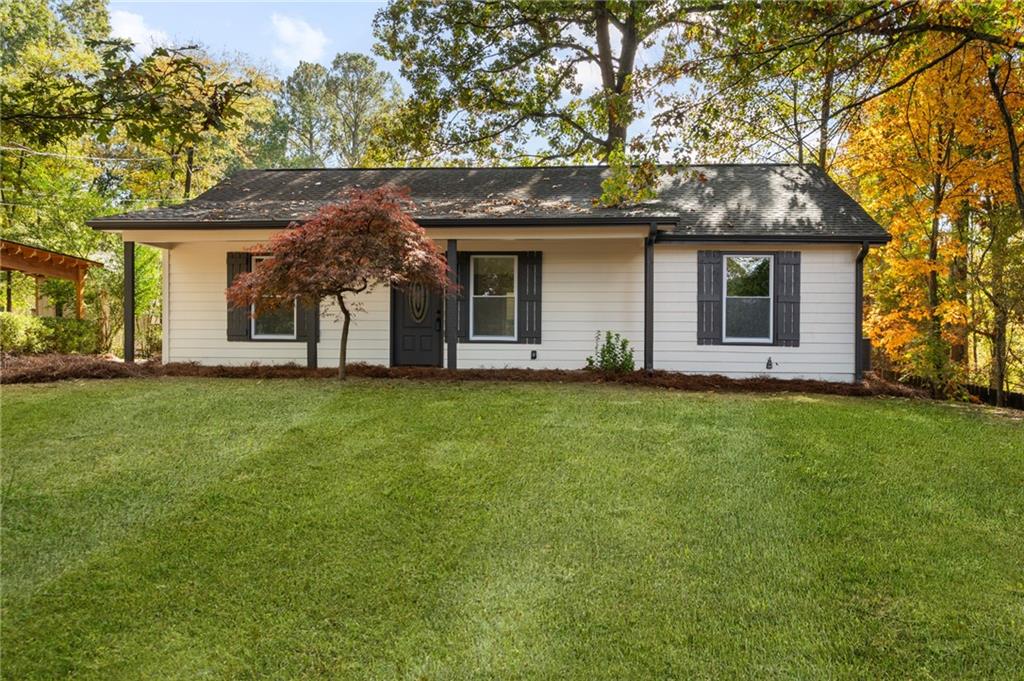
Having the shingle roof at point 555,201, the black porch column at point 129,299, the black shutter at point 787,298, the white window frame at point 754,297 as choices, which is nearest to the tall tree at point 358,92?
the shingle roof at point 555,201

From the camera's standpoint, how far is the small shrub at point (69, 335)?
12.4 meters

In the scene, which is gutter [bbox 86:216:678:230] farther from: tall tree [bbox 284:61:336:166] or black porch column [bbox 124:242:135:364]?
tall tree [bbox 284:61:336:166]

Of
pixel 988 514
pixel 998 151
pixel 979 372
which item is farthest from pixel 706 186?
pixel 988 514

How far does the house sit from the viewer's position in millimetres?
9945

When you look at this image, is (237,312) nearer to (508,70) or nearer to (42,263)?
(42,263)

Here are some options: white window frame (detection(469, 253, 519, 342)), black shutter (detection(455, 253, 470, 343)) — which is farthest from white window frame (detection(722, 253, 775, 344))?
black shutter (detection(455, 253, 470, 343))

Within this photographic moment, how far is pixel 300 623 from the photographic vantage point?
10.3 feet

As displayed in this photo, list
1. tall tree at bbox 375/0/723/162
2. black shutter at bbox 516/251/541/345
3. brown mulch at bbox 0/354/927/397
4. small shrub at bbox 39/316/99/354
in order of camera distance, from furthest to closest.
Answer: tall tree at bbox 375/0/723/162 < small shrub at bbox 39/316/99/354 < black shutter at bbox 516/251/541/345 < brown mulch at bbox 0/354/927/397

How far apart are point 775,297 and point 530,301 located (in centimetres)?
407

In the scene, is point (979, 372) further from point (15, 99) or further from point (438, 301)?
point (15, 99)

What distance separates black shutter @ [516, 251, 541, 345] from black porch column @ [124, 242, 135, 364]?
6300 millimetres

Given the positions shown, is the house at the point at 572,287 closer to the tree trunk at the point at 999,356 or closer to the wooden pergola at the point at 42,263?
the tree trunk at the point at 999,356

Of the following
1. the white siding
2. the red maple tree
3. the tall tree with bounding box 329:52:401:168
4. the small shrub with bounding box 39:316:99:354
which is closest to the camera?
the red maple tree

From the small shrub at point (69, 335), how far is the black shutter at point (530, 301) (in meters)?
9.31
